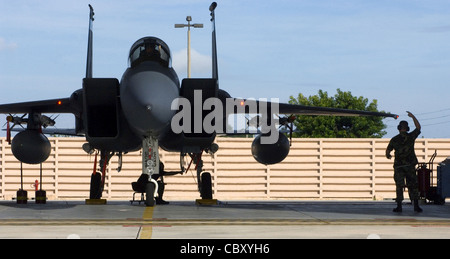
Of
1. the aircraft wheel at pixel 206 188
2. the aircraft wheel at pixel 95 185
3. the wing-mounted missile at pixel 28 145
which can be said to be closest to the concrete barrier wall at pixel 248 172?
the aircraft wheel at pixel 95 185

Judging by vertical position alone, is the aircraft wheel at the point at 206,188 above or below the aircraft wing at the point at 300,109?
below

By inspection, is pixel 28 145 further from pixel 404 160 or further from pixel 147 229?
pixel 404 160

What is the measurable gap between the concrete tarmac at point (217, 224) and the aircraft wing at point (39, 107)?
172 inches

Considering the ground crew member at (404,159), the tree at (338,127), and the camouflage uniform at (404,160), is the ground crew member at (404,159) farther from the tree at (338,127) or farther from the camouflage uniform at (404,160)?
the tree at (338,127)

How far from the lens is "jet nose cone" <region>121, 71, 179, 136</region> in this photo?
13.7 meters

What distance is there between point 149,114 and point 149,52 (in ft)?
6.88

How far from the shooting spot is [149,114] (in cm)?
1377

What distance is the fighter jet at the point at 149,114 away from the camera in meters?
14.1

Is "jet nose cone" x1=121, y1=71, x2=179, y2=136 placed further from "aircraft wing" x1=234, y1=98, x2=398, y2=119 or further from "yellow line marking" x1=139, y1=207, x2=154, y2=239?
"aircraft wing" x1=234, y1=98, x2=398, y2=119

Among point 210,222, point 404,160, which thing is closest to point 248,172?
point 404,160

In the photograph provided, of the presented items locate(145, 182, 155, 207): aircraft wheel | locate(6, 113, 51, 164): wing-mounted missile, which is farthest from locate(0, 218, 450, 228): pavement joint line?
locate(6, 113, 51, 164): wing-mounted missile
